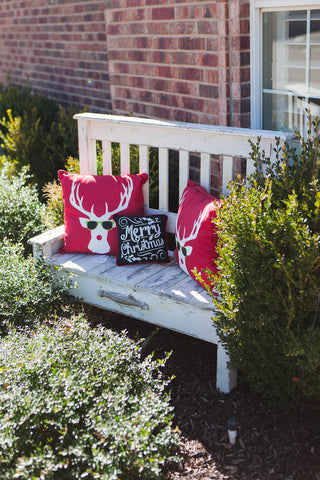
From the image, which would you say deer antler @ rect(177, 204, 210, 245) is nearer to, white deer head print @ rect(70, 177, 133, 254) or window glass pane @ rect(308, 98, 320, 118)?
white deer head print @ rect(70, 177, 133, 254)

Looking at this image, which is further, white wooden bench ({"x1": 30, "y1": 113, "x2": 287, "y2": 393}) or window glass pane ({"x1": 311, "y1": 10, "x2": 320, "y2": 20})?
window glass pane ({"x1": 311, "y1": 10, "x2": 320, "y2": 20})

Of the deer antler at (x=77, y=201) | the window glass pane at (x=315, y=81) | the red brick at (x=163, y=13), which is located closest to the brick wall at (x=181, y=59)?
the red brick at (x=163, y=13)

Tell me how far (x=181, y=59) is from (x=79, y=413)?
2682 mm

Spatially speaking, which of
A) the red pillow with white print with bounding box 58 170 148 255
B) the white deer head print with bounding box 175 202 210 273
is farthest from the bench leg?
the red pillow with white print with bounding box 58 170 148 255

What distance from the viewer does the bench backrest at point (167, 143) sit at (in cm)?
305

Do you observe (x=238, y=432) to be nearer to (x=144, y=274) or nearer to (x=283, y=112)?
(x=144, y=274)

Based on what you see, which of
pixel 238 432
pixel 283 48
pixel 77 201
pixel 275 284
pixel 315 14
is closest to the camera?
pixel 275 284

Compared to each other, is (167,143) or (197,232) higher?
(167,143)

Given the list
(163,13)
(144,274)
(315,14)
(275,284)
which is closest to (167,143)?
(144,274)

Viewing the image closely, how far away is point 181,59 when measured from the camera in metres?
3.95

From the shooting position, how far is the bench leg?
2762mm

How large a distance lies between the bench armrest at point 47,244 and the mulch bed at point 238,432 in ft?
3.53

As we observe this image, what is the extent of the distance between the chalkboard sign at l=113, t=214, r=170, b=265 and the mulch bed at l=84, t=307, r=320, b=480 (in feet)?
2.12

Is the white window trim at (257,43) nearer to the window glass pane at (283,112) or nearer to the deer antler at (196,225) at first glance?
the window glass pane at (283,112)
